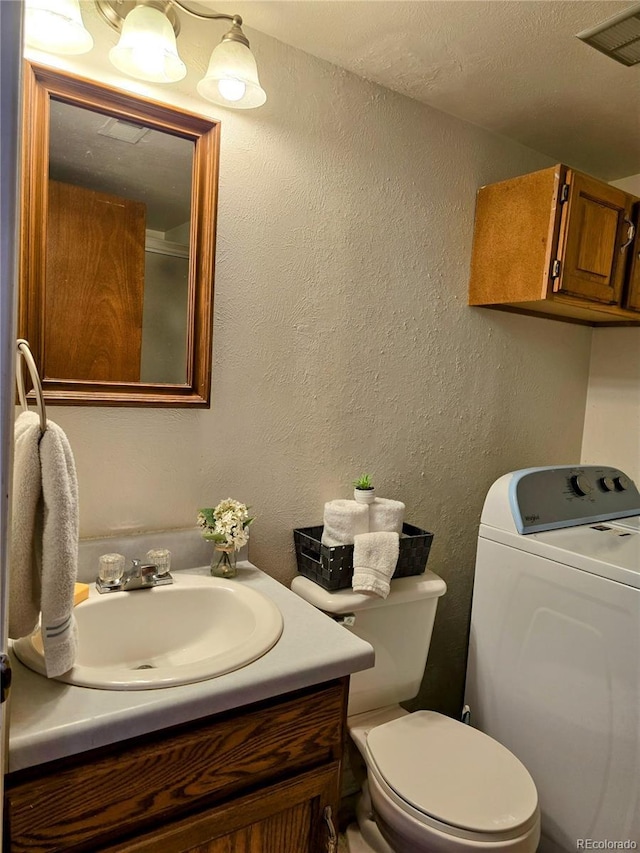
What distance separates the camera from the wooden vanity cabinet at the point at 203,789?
0.78m

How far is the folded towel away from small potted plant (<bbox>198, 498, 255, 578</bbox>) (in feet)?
1.69

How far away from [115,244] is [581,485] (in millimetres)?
1547

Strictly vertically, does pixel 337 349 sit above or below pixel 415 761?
above

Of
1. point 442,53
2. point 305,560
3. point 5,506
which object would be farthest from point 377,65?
point 5,506

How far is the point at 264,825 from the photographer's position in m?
0.98

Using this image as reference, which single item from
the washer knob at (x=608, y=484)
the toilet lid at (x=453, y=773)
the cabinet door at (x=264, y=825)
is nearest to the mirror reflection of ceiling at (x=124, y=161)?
the cabinet door at (x=264, y=825)

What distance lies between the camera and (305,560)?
1519 millimetres

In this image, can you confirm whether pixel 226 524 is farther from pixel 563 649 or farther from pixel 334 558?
pixel 563 649

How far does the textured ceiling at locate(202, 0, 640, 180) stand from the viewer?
4.17 ft

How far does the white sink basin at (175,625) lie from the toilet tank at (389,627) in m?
0.28

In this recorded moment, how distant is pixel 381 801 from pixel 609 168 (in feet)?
7.35

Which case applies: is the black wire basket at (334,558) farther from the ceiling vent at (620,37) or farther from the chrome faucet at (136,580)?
the ceiling vent at (620,37)

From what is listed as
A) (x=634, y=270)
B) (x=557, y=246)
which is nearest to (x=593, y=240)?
(x=557, y=246)

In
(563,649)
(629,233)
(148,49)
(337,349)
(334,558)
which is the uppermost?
(148,49)
